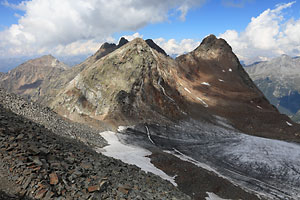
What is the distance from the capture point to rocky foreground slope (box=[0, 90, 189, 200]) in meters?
11.7

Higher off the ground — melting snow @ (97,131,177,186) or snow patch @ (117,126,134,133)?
snow patch @ (117,126,134,133)

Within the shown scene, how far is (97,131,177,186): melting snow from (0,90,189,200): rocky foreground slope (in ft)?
33.9

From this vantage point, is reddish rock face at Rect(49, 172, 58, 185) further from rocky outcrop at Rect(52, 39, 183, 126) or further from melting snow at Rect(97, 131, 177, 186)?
rocky outcrop at Rect(52, 39, 183, 126)

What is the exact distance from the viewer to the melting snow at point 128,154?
2773 cm

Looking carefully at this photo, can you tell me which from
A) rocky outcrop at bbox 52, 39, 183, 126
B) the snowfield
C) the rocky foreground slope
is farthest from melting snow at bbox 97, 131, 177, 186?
rocky outcrop at bbox 52, 39, 183, 126

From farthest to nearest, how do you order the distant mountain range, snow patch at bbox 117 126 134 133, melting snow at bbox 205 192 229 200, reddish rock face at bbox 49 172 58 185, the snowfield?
snow patch at bbox 117 126 134 133
the snowfield
the distant mountain range
melting snow at bbox 205 192 229 200
reddish rock face at bbox 49 172 58 185

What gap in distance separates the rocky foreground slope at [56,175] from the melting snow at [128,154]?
10.3m

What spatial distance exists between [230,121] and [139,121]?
114 feet

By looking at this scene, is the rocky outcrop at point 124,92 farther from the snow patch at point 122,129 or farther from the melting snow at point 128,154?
the melting snow at point 128,154

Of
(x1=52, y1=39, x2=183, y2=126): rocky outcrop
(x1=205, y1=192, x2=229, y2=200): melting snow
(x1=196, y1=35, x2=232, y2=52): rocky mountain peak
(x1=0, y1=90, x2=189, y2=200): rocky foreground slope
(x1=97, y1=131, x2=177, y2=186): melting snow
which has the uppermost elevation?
(x1=196, y1=35, x2=232, y2=52): rocky mountain peak

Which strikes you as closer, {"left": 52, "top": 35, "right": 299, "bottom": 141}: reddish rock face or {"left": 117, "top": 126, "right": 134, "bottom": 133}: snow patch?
{"left": 117, "top": 126, "right": 134, "bottom": 133}: snow patch

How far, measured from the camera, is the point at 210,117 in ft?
234

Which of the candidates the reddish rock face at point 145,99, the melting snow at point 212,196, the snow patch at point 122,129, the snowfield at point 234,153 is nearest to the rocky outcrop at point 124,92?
the reddish rock face at point 145,99

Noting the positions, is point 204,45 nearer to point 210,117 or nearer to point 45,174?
point 210,117
